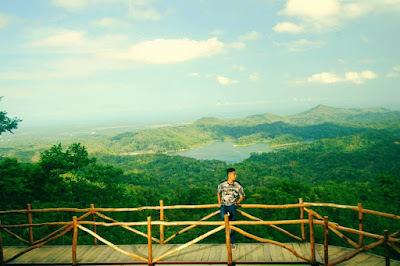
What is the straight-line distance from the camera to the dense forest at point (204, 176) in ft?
46.0

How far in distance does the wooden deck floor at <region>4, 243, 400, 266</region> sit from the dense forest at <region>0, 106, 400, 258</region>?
21.1ft

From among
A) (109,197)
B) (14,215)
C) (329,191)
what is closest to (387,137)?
(329,191)

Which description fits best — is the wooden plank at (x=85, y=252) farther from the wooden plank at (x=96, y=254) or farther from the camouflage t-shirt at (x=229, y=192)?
the camouflage t-shirt at (x=229, y=192)

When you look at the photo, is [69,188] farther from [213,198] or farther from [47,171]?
[213,198]

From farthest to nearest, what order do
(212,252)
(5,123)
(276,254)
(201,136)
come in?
(201,136) → (5,123) → (212,252) → (276,254)

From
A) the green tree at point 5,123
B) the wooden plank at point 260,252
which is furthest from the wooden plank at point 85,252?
the green tree at point 5,123

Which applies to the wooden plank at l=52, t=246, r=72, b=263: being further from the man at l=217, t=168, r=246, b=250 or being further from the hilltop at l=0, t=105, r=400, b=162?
the hilltop at l=0, t=105, r=400, b=162

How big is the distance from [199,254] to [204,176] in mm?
58474

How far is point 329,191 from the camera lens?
31.8m

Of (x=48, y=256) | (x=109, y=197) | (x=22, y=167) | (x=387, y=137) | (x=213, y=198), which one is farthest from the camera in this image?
(x=387, y=137)

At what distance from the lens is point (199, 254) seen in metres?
5.31

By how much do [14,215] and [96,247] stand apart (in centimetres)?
817

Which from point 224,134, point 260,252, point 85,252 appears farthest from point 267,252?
point 224,134

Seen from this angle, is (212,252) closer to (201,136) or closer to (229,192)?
(229,192)
